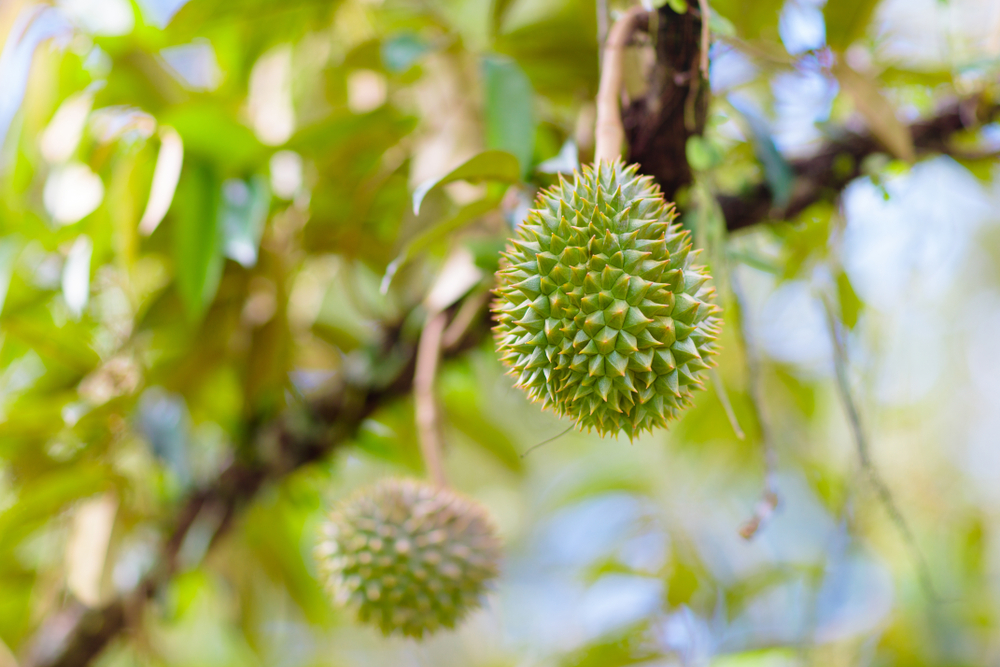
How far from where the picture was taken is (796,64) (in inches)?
26.7

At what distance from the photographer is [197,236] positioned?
2.71ft

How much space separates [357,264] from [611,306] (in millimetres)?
752

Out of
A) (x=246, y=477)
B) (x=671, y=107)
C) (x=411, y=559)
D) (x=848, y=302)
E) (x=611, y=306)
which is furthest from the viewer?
(x=246, y=477)

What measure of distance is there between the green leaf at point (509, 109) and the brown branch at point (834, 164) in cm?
26

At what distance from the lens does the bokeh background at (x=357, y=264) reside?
2.57 feet

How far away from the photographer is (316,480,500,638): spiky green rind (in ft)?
2.23

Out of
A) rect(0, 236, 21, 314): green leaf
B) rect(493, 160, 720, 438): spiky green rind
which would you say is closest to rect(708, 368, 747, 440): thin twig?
rect(493, 160, 720, 438): spiky green rind

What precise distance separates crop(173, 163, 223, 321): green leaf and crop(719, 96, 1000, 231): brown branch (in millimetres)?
614

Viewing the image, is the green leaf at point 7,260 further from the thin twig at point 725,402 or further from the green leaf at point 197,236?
the thin twig at point 725,402

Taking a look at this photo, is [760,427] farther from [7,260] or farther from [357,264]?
[7,260]

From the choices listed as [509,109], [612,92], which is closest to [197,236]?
[509,109]

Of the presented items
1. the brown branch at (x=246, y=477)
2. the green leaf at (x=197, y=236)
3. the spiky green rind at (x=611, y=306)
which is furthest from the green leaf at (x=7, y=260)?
the spiky green rind at (x=611, y=306)

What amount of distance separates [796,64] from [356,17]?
2.40 feet

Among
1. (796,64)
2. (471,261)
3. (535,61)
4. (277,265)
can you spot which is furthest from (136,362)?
(796,64)
